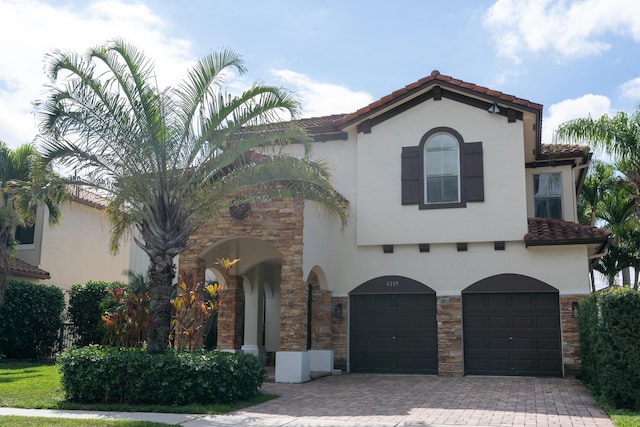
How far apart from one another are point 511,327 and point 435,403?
585 cm

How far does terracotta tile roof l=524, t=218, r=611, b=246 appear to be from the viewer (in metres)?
16.4

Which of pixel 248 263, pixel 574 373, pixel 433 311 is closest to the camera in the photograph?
pixel 574 373

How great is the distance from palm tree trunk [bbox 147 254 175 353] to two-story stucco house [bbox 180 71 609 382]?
3460mm

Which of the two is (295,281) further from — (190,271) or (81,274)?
(81,274)

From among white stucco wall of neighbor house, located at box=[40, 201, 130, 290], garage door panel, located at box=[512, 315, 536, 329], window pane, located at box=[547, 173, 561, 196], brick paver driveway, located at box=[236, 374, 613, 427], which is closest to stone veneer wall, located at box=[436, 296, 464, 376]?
brick paver driveway, located at box=[236, 374, 613, 427]

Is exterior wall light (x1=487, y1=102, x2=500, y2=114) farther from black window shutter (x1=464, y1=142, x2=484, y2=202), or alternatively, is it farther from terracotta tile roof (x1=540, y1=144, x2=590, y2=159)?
terracotta tile roof (x1=540, y1=144, x2=590, y2=159)

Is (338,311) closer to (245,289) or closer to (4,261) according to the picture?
(245,289)

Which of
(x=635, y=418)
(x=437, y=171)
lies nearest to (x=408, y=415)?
(x=635, y=418)

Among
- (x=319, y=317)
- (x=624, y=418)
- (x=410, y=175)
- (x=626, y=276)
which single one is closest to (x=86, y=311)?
(x=319, y=317)

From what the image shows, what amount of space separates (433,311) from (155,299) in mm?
8354

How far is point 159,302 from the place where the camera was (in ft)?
40.8

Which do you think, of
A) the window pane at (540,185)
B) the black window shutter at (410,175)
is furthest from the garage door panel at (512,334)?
the window pane at (540,185)

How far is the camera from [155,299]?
490 inches

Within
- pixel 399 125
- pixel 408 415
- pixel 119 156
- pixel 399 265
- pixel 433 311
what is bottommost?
pixel 408 415
